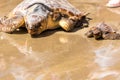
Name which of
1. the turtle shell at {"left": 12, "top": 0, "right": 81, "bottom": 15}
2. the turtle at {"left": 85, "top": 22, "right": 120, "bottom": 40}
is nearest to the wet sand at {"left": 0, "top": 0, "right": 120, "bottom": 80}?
the turtle at {"left": 85, "top": 22, "right": 120, "bottom": 40}

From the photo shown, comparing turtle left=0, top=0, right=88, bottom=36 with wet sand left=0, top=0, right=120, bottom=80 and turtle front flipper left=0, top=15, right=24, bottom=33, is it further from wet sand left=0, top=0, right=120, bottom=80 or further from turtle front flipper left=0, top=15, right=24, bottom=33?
wet sand left=0, top=0, right=120, bottom=80

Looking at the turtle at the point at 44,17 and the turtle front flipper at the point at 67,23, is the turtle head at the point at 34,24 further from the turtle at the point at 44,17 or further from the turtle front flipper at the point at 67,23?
the turtle front flipper at the point at 67,23

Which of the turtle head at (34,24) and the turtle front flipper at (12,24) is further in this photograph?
the turtle front flipper at (12,24)

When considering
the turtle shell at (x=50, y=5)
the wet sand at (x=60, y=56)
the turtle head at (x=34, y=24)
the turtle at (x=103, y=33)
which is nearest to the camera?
the wet sand at (x=60, y=56)

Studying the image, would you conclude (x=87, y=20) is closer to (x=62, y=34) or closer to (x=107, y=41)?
(x=62, y=34)

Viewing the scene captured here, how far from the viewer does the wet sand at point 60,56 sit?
5.29 metres

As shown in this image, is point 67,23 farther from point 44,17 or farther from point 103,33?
point 103,33

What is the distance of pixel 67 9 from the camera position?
23.7 ft

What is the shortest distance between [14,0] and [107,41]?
12.3 ft

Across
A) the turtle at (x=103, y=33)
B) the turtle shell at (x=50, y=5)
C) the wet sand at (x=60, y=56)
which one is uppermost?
the turtle shell at (x=50, y=5)

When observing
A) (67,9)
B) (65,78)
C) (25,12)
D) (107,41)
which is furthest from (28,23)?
(65,78)

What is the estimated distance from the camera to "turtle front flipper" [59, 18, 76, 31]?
7057 millimetres

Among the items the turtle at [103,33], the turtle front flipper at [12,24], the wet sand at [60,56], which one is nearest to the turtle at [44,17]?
the turtle front flipper at [12,24]

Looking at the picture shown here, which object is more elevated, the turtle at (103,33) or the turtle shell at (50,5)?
the turtle shell at (50,5)
